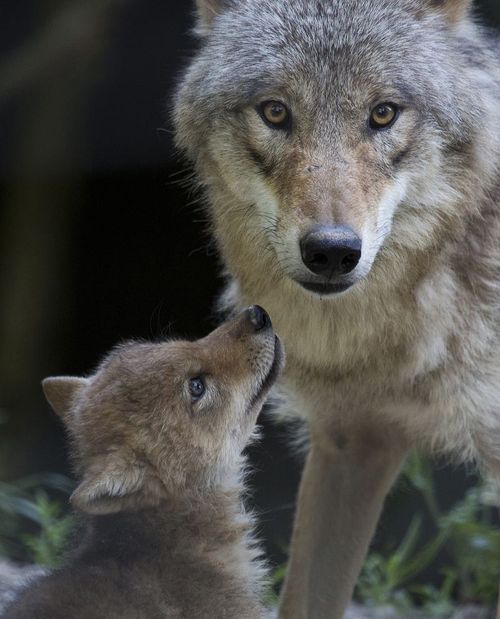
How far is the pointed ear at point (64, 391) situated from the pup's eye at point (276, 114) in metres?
1.01

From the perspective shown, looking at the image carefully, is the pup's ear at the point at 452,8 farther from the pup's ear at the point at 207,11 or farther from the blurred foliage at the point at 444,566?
the blurred foliage at the point at 444,566

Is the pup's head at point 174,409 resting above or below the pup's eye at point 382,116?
below

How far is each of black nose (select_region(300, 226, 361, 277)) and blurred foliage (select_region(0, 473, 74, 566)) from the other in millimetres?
2155

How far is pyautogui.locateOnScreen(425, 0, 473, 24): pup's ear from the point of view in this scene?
406 centimetres

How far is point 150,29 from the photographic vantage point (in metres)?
7.93

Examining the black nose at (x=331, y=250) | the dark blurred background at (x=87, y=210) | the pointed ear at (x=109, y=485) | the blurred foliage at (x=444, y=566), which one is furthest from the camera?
the dark blurred background at (x=87, y=210)

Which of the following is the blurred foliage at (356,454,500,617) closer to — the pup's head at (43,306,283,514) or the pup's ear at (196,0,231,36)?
the pup's head at (43,306,283,514)

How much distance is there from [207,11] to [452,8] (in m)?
0.87

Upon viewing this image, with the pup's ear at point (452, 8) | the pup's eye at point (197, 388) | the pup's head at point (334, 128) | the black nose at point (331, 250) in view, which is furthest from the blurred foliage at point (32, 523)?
the pup's ear at point (452, 8)

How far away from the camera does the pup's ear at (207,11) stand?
4297 mm

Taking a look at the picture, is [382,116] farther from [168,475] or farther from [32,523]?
[32,523]

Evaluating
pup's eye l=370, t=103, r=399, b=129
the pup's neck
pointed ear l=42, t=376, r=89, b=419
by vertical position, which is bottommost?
the pup's neck

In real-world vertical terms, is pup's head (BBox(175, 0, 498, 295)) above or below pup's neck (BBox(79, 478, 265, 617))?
above

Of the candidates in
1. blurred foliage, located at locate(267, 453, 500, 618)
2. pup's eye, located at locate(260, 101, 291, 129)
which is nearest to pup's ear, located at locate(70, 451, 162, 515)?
pup's eye, located at locate(260, 101, 291, 129)
